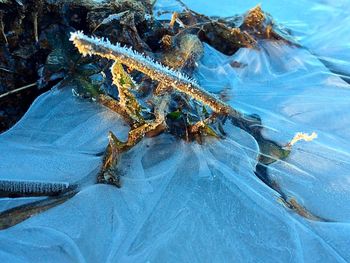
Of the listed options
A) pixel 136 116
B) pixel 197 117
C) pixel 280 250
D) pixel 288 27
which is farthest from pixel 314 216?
pixel 288 27

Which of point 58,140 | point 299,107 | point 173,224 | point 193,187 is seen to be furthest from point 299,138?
point 58,140

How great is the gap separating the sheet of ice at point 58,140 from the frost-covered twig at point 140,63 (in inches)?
18.1

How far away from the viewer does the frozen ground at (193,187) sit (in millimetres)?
1795

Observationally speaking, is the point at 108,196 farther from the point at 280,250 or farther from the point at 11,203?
the point at 280,250

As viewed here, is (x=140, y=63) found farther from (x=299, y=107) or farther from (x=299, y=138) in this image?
(x=299, y=107)

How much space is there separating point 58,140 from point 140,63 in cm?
69

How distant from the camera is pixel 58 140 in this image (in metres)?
2.29

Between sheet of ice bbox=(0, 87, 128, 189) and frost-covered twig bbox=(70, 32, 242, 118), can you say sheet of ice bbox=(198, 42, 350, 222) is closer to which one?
frost-covered twig bbox=(70, 32, 242, 118)

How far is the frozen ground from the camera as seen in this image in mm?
1795

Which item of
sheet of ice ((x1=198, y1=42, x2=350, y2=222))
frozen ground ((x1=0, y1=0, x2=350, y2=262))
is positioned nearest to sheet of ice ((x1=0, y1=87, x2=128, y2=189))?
frozen ground ((x1=0, y1=0, x2=350, y2=262))

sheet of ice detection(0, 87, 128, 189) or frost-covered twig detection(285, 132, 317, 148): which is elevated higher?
frost-covered twig detection(285, 132, 317, 148)

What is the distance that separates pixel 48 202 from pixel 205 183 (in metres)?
0.75

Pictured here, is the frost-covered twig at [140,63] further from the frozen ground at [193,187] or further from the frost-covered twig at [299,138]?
the frost-covered twig at [299,138]

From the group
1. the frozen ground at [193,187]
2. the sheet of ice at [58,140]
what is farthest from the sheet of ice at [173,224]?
the sheet of ice at [58,140]
